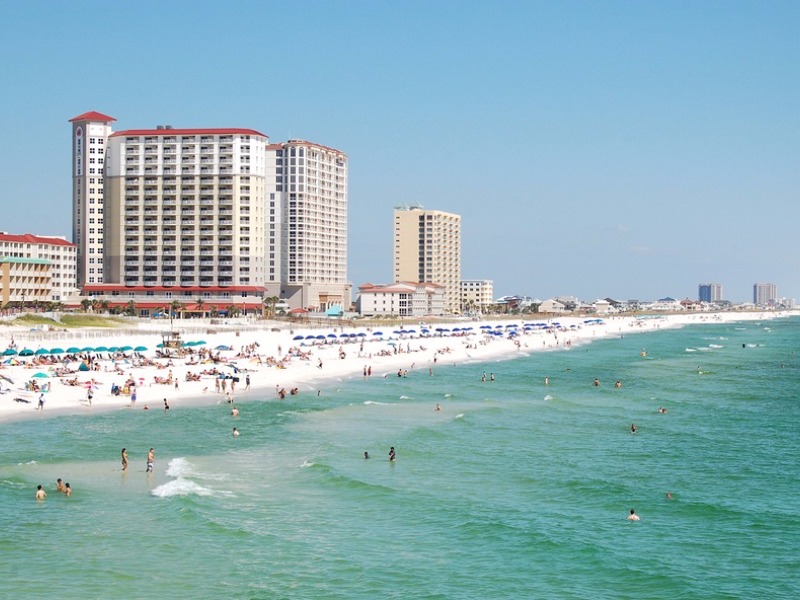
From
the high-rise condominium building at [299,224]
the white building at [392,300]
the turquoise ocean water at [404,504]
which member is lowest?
the turquoise ocean water at [404,504]

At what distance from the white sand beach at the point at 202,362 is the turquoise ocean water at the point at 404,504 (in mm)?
5086

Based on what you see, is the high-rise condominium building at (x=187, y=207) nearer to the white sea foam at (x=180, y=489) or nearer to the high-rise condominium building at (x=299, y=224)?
the high-rise condominium building at (x=299, y=224)

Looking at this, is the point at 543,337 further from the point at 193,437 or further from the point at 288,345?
the point at 193,437

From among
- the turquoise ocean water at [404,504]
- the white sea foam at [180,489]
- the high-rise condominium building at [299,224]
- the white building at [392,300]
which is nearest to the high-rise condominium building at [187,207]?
the high-rise condominium building at [299,224]

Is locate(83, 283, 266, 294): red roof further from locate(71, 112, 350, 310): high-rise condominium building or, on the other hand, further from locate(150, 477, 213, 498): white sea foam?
locate(150, 477, 213, 498): white sea foam

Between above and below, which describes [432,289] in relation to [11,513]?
above

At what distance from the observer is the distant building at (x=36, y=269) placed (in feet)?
398

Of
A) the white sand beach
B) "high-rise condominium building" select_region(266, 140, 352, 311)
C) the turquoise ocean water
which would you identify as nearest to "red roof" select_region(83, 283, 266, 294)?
the white sand beach

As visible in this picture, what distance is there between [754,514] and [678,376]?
170 feet

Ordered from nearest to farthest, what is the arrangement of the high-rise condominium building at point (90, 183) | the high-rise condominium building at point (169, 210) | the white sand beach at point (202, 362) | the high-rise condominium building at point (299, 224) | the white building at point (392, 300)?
the white sand beach at point (202, 362), the high-rise condominium building at point (169, 210), the high-rise condominium building at point (90, 183), the high-rise condominium building at point (299, 224), the white building at point (392, 300)

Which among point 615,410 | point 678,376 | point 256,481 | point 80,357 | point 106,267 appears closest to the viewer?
point 256,481

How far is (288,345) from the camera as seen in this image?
320 ft

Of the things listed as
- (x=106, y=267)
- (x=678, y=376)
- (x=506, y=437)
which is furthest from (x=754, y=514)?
(x=106, y=267)

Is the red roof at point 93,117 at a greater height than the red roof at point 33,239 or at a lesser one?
greater
